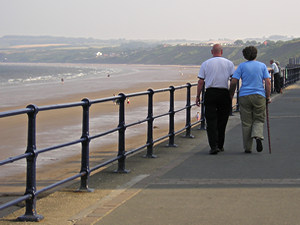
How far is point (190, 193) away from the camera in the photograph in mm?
7129

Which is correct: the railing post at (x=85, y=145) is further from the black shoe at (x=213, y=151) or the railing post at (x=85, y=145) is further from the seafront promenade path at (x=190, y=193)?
the black shoe at (x=213, y=151)

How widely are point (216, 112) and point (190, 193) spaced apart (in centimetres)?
347

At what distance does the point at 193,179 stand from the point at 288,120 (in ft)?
26.2

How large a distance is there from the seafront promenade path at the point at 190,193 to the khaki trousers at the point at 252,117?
274mm

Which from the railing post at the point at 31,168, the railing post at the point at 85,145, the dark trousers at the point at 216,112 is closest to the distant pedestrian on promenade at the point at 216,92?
the dark trousers at the point at 216,112

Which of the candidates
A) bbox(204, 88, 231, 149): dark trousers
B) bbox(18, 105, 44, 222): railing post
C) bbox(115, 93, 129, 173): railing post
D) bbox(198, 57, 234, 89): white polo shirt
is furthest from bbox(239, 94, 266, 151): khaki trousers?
bbox(18, 105, 44, 222): railing post

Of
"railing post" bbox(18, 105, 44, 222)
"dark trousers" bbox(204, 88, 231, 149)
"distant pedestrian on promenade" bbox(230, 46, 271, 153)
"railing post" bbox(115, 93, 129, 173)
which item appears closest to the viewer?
"railing post" bbox(18, 105, 44, 222)

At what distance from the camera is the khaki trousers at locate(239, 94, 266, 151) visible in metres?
10.1

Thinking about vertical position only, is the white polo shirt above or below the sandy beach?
above

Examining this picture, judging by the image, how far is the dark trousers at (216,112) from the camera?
10.2 m

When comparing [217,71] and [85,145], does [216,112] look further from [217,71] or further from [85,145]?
[85,145]

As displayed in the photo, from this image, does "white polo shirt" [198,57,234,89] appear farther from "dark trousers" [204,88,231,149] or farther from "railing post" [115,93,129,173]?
"railing post" [115,93,129,173]

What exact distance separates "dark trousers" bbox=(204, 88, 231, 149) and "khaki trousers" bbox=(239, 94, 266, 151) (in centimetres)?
27

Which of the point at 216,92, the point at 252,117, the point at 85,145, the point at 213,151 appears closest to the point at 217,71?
the point at 216,92
